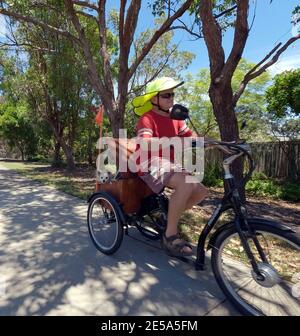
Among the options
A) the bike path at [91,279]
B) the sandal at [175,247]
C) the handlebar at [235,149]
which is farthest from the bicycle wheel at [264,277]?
the handlebar at [235,149]

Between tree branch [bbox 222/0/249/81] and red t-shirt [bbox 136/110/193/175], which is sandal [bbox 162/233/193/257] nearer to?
red t-shirt [bbox 136/110/193/175]

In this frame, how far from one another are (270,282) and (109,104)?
6980 mm

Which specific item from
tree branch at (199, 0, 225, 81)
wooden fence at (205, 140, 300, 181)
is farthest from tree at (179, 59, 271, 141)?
tree branch at (199, 0, 225, 81)

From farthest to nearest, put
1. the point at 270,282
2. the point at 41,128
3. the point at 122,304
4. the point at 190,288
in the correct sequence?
the point at 41,128 < the point at 190,288 < the point at 122,304 < the point at 270,282

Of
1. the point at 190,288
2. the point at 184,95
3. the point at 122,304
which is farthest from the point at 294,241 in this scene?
the point at 184,95

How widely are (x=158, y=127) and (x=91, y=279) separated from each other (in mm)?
1669

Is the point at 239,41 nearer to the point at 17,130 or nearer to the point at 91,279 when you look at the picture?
the point at 91,279

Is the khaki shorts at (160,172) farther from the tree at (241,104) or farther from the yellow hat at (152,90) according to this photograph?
the tree at (241,104)

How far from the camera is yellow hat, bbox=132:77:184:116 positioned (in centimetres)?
346

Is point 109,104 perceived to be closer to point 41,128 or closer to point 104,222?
point 104,222

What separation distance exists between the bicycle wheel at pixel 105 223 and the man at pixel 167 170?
0.56 metres

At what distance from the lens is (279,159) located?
1151cm

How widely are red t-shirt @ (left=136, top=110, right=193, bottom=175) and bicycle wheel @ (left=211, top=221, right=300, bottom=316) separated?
122cm

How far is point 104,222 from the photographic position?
406cm
